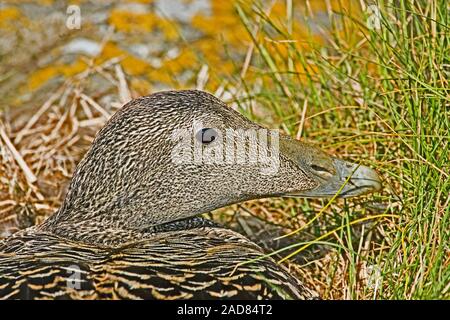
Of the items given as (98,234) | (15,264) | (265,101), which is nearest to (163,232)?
(98,234)

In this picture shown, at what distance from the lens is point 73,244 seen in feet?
12.8

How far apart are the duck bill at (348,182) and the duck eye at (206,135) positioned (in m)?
0.44

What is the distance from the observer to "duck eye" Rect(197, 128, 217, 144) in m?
3.96

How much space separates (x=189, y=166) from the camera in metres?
3.99

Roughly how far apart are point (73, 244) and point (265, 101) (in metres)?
1.76

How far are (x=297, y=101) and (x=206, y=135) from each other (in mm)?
1245

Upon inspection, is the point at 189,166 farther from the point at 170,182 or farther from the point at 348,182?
the point at 348,182

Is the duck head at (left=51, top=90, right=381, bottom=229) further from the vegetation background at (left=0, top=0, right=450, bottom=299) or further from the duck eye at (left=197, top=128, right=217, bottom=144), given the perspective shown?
the vegetation background at (left=0, top=0, right=450, bottom=299)

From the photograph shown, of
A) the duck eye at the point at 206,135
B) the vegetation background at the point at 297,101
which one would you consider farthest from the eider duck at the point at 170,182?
the vegetation background at the point at 297,101

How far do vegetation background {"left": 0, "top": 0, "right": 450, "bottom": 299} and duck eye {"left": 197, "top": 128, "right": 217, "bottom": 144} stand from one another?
1.57ft

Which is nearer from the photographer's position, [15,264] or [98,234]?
[15,264]

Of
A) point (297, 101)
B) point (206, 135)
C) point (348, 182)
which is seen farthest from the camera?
point (297, 101)

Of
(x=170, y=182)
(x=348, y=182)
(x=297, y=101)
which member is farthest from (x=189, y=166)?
(x=297, y=101)
